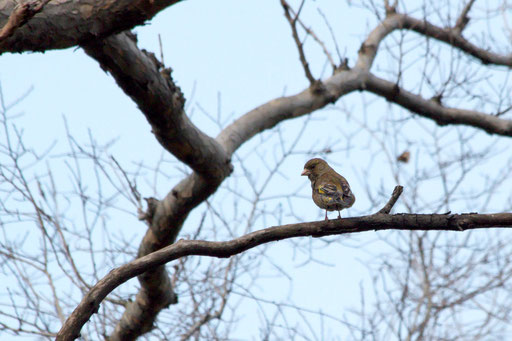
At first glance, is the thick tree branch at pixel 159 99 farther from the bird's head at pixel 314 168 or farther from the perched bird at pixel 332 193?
the perched bird at pixel 332 193

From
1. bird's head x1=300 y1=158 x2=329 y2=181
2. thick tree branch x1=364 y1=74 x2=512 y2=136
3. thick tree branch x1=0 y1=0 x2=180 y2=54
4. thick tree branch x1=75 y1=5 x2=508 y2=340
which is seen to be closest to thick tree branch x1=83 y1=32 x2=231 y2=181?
thick tree branch x1=75 y1=5 x2=508 y2=340

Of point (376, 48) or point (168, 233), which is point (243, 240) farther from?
point (376, 48)

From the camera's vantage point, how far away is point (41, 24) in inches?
146

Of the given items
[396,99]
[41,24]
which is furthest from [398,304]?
[41,24]

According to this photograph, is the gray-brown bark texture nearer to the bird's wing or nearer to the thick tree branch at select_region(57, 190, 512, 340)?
the thick tree branch at select_region(57, 190, 512, 340)

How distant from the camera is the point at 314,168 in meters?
5.38

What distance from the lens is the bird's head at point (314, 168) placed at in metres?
5.30

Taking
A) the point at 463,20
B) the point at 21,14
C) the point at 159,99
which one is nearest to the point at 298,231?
the point at 21,14

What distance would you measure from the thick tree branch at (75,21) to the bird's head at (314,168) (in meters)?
1.87

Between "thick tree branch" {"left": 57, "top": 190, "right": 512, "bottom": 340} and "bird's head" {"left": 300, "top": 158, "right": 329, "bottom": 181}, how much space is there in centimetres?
208

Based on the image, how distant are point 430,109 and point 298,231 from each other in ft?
15.4

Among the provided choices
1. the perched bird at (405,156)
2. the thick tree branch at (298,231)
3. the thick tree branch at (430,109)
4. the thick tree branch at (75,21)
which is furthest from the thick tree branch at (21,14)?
the perched bird at (405,156)

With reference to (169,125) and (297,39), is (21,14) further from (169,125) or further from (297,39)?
(297,39)

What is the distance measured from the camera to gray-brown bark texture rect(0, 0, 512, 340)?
312 cm
